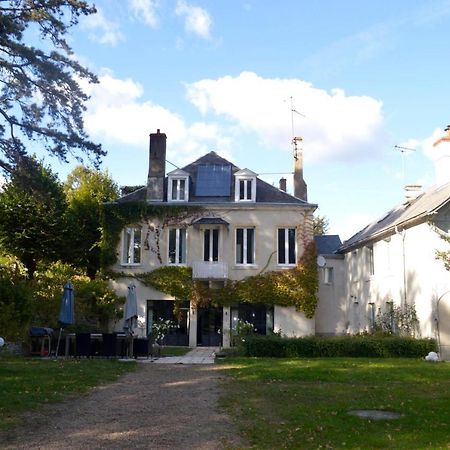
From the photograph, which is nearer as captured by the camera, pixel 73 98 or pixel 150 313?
pixel 73 98

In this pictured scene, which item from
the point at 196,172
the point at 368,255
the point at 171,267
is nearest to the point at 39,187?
the point at 171,267

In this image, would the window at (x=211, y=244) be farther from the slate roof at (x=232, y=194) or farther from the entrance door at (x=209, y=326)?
the entrance door at (x=209, y=326)

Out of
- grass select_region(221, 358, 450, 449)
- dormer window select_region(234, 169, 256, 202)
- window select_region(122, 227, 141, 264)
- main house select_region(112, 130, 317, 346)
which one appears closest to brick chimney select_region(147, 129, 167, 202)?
main house select_region(112, 130, 317, 346)

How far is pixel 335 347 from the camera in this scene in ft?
65.7

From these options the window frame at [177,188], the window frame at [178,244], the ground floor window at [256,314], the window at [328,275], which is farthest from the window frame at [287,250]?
the window frame at [177,188]

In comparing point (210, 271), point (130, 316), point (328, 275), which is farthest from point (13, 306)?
point (328, 275)

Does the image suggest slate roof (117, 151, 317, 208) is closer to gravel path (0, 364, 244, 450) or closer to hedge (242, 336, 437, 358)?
hedge (242, 336, 437, 358)

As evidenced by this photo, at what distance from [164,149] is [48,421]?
2346 centimetres

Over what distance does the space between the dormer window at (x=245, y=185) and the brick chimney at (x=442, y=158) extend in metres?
9.52

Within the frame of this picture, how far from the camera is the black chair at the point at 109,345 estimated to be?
18.7 meters

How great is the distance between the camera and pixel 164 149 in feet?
101

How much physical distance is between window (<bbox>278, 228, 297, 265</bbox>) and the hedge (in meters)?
9.46

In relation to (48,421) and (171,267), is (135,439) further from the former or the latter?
(171,267)

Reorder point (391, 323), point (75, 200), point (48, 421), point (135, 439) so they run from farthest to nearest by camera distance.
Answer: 1. point (75, 200)
2. point (391, 323)
3. point (48, 421)
4. point (135, 439)
